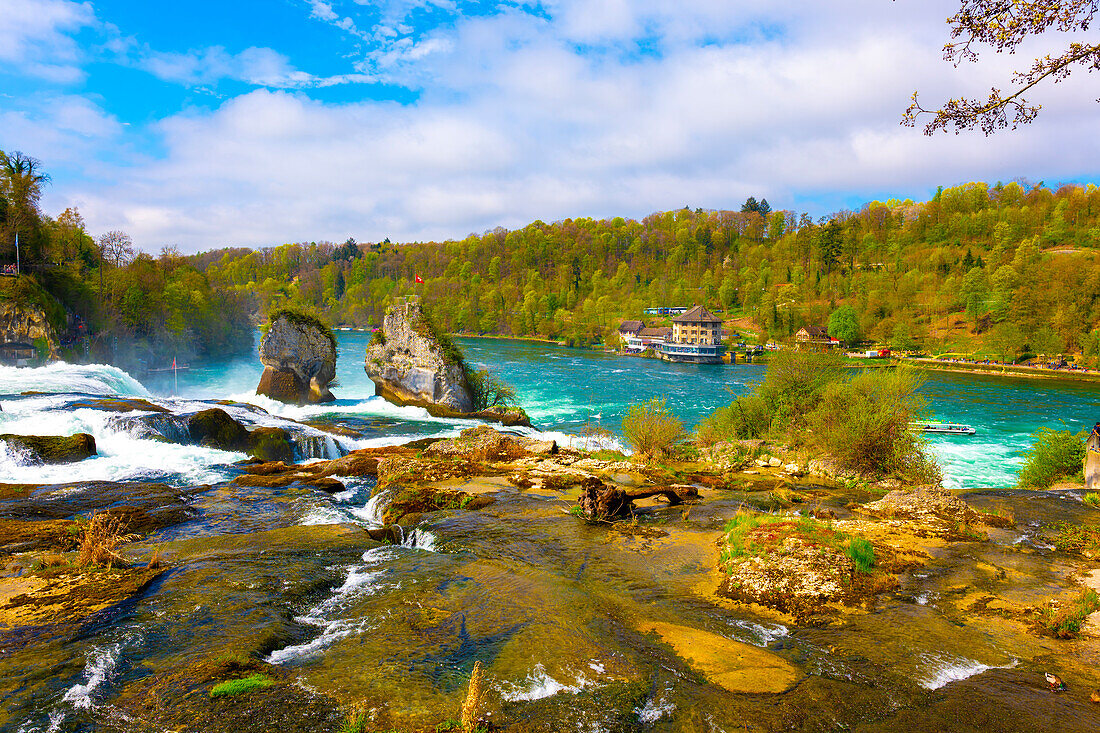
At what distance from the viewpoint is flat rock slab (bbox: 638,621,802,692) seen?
6848mm

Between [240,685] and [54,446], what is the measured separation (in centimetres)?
1866

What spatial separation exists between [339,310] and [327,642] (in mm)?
172446

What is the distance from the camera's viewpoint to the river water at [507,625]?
632 centimetres

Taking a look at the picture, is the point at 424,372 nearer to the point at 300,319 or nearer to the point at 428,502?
the point at 300,319

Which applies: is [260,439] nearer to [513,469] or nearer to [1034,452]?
[513,469]

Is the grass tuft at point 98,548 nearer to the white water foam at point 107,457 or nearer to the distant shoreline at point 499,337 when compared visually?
the white water foam at point 107,457

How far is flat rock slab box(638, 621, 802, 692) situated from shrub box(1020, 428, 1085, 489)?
849 inches

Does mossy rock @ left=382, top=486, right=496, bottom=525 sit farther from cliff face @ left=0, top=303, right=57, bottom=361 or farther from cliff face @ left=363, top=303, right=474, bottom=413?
cliff face @ left=0, top=303, right=57, bottom=361

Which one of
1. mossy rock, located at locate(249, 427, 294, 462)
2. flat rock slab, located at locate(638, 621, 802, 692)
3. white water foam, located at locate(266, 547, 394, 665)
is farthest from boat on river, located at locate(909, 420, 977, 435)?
mossy rock, located at locate(249, 427, 294, 462)

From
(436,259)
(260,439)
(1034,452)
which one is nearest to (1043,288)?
(1034,452)

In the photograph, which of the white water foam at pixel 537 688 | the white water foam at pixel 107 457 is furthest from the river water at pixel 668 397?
the white water foam at pixel 537 688


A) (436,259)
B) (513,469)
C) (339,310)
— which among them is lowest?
(513,469)

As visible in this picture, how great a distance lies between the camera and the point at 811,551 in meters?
10.4

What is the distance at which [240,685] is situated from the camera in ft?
21.0
